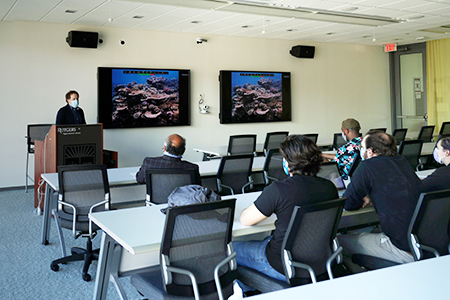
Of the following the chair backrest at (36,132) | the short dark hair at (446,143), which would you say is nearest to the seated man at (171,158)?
the short dark hair at (446,143)

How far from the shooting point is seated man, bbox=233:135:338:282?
260cm

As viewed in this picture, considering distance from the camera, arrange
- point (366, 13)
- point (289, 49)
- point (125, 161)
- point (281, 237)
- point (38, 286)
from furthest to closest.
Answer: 1. point (289, 49)
2. point (125, 161)
3. point (366, 13)
4. point (38, 286)
5. point (281, 237)

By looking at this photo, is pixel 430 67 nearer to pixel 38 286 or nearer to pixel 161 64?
pixel 161 64

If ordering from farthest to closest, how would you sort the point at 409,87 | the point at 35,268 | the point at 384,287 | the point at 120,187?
the point at 409,87, the point at 120,187, the point at 35,268, the point at 384,287

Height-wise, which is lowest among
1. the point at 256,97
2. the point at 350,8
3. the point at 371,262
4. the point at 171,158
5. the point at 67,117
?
the point at 371,262

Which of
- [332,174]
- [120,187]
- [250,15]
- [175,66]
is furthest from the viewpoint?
[175,66]

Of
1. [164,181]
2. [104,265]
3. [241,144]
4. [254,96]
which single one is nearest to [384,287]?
[104,265]

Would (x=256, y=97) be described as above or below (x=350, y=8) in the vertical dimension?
below

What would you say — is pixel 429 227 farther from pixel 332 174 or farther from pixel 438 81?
pixel 438 81

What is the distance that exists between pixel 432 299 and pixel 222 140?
28.0ft

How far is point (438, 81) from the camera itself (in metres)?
11.7

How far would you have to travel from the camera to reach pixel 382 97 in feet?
40.9

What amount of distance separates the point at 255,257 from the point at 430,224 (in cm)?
109

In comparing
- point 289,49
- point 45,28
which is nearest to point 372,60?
point 289,49
